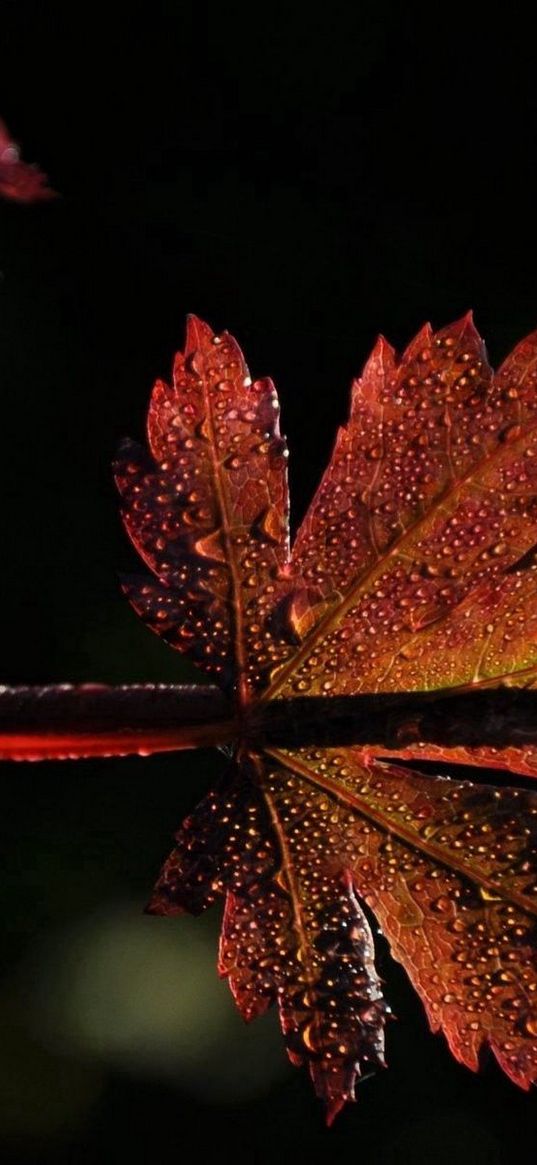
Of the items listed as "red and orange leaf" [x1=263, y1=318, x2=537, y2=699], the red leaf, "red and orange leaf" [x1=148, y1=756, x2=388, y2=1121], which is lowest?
"red and orange leaf" [x1=148, y1=756, x2=388, y2=1121]

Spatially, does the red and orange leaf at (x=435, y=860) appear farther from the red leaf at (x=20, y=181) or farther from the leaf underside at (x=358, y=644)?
the red leaf at (x=20, y=181)

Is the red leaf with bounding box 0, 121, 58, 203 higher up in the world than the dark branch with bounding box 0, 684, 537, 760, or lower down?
higher up

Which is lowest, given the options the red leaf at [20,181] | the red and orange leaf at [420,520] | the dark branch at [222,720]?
the dark branch at [222,720]

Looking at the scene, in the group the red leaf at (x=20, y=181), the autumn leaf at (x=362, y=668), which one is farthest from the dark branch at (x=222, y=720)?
the red leaf at (x=20, y=181)

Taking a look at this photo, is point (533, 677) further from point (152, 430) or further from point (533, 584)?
point (152, 430)

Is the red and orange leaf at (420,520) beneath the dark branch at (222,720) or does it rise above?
above

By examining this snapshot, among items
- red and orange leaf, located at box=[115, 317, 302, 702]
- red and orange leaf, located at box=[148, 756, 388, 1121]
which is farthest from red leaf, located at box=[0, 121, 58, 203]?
red and orange leaf, located at box=[148, 756, 388, 1121]

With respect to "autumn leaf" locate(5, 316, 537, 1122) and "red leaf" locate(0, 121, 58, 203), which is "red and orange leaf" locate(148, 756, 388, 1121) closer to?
"autumn leaf" locate(5, 316, 537, 1122)

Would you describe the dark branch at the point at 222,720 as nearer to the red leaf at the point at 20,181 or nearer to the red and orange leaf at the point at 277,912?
the red and orange leaf at the point at 277,912

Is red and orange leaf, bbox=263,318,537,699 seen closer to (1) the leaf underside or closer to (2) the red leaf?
→ (1) the leaf underside

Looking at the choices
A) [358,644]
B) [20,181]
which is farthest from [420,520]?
[20,181]
